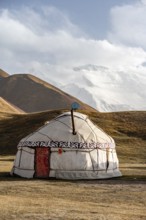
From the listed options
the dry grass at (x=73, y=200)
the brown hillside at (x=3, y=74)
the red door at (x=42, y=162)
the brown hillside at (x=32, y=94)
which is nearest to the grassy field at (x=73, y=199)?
the dry grass at (x=73, y=200)

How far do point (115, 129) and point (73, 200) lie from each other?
1527 inches

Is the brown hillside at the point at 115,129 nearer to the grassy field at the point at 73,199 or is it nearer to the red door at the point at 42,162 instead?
the red door at the point at 42,162

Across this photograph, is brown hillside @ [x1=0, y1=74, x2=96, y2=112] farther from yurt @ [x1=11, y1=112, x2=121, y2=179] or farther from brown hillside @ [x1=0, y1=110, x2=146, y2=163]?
yurt @ [x1=11, y1=112, x2=121, y2=179]

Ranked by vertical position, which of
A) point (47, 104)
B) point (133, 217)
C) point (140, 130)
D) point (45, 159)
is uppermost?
point (47, 104)

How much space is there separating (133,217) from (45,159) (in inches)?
Result: 411

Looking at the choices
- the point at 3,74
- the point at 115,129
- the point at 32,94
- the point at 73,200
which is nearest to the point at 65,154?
the point at 73,200

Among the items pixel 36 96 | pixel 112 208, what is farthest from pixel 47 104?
pixel 112 208

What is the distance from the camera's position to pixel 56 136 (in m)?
21.0

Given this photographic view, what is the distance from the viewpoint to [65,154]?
20.6 m

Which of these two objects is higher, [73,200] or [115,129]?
[115,129]

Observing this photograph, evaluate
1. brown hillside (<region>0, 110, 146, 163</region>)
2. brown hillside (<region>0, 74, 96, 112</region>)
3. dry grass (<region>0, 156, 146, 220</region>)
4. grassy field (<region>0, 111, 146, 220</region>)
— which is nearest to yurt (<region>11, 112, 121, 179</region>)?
grassy field (<region>0, 111, 146, 220</region>)

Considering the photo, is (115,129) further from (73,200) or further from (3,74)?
(3,74)

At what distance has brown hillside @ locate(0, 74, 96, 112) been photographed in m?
143

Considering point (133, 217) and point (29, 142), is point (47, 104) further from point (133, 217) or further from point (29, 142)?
point (133, 217)
